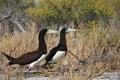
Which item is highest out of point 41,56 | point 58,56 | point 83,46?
point 41,56

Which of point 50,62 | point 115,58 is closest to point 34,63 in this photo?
point 50,62

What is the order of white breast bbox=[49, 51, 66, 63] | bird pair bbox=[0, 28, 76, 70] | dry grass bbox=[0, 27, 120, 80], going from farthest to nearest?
dry grass bbox=[0, 27, 120, 80]
white breast bbox=[49, 51, 66, 63]
bird pair bbox=[0, 28, 76, 70]

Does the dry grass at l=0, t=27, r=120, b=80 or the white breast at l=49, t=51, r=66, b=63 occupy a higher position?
the white breast at l=49, t=51, r=66, b=63

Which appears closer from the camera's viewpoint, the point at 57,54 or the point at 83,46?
the point at 57,54

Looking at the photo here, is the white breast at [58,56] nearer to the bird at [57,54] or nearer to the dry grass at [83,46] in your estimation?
the bird at [57,54]

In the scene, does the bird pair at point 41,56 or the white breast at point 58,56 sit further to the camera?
the white breast at point 58,56

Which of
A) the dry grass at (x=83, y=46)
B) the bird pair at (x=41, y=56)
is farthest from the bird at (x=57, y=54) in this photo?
the dry grass at (x=83, y=46)

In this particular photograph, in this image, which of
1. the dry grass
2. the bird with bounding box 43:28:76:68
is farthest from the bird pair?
the dry grass

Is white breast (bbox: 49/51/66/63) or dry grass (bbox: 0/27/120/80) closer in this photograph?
white breast (bbox: 49/51/66/63)

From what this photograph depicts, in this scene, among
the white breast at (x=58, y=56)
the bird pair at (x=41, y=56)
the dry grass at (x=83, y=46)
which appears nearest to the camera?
the bird pair at (x=41, y=56)

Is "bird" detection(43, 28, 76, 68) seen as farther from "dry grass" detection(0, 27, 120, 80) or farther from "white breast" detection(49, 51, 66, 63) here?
"dry grass" detection(0, 27, 120, 80)

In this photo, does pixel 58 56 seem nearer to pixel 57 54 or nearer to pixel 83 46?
pixel 57 54

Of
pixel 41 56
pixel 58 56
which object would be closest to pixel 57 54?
pixel 58 56

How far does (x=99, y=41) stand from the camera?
15180mm
